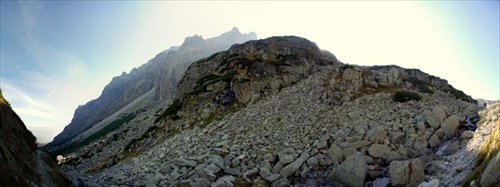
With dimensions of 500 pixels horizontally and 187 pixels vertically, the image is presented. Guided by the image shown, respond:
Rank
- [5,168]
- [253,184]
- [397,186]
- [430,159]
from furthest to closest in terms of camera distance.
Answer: [253,184] → [430,159] → [397,186] → [5,168]

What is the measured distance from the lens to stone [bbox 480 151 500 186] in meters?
11.4

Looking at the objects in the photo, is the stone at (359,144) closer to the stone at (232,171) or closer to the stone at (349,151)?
the stone at (349,151)

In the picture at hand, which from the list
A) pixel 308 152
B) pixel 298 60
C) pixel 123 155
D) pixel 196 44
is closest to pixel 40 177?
pixel 308 152

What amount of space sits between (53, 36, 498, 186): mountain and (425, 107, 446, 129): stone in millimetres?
70

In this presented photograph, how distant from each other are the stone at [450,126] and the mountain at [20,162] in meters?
26.6

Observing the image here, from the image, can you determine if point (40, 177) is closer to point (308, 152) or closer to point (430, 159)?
point (308, 152)

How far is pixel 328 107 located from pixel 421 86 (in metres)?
17.0

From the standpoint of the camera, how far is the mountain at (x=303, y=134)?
20.2m

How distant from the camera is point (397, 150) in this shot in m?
21.7

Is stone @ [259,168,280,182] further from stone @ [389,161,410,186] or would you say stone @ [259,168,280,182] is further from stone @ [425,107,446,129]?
stone @ [425,107,446,129]

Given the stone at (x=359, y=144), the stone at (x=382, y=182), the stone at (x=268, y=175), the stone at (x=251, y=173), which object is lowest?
the stone at (x=382, y=182)

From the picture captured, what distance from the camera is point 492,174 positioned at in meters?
11.6

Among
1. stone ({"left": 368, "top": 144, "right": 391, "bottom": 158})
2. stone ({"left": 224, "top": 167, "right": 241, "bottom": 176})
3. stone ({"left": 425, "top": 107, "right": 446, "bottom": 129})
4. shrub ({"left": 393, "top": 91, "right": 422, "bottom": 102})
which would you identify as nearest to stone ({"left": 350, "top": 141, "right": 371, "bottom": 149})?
stone ({"left": 368, "top": 144, "right": 391, "bottom": 158})

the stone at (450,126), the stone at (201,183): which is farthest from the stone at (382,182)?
the stone at (201,183)
